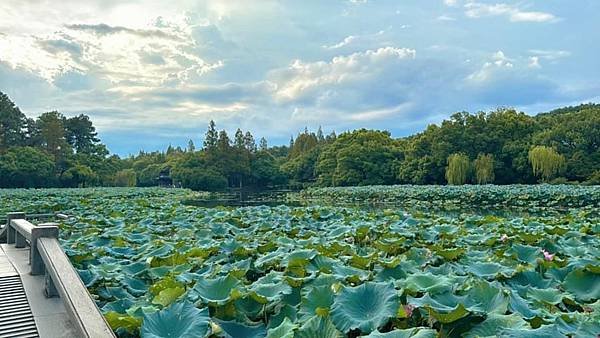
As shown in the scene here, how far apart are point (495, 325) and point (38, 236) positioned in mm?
2373

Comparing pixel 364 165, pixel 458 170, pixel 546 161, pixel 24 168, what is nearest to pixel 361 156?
pixel 364 165

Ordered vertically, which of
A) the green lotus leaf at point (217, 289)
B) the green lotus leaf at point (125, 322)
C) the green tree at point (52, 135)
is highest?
the green tree at point (52, 135)

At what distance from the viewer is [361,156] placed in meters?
39.8

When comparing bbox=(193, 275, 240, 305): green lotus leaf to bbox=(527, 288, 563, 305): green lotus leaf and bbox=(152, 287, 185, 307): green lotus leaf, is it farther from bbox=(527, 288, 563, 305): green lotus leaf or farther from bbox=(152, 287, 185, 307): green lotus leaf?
bbox=(527, 288, 563, 305): green lotus leaf

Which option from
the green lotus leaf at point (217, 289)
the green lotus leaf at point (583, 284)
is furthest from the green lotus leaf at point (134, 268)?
the green lotus leaf at point (583, 284)

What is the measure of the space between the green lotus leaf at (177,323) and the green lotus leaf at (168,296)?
0.20 metres

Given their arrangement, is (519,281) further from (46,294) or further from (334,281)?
(46,294)

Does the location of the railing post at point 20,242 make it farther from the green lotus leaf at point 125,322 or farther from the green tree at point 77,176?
the green tree at point 77,176

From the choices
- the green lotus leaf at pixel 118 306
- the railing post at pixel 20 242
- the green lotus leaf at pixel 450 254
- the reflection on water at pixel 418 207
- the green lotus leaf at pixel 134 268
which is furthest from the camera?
the reflection on water at pixel 418 207

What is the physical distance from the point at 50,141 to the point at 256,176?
20476 millimetres

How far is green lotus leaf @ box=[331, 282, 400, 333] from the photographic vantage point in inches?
53.1

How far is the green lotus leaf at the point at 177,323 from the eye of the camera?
137cm

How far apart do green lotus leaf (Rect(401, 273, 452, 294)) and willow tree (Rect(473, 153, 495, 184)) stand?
30220mm

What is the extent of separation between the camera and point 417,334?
1143 millimetres
